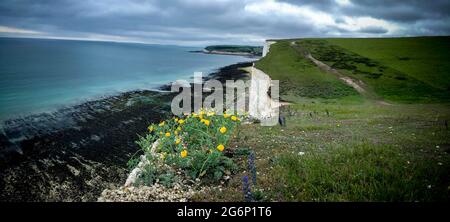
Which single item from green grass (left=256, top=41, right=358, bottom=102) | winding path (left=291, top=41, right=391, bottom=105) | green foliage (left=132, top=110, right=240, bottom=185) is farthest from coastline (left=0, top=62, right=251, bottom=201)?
winding path (left=291, top=41, right=391, bottom=105)

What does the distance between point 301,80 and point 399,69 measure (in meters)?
23.9

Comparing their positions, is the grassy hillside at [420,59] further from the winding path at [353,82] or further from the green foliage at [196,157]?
the green foliage at [196,157]

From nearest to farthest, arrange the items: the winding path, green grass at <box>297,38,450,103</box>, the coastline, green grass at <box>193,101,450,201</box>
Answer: green grass at <box>193,101,450,201</box>
the coastline
the winding path
green grass at <box>297,38,450,103</box>

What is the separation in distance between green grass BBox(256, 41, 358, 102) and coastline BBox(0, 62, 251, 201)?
23.4m

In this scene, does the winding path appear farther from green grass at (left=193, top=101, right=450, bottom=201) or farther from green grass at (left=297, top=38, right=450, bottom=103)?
green grass at (left=193, top=101, right=450, bottom=201)

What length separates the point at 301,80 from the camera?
5197cm

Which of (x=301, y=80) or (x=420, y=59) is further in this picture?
(x=420, y=59)

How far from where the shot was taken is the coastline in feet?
44.0

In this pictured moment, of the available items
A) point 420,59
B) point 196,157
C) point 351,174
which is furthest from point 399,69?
point 196,157

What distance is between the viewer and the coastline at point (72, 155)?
13406 millimetres

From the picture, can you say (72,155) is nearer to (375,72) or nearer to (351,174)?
(351,174)

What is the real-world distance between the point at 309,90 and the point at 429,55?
45.6 meters
